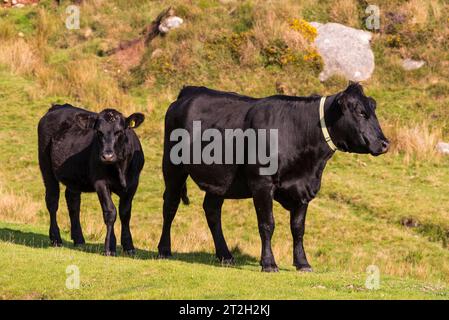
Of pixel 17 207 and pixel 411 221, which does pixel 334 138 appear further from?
pixel 17 207

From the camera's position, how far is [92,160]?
55.3 ft

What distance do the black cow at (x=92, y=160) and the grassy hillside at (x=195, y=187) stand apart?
28.7 inches

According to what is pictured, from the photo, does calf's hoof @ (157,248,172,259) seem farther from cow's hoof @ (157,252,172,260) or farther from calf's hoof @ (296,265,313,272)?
calf's hoof @ (296,265,313,272)

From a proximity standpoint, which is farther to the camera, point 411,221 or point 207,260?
point 411,221

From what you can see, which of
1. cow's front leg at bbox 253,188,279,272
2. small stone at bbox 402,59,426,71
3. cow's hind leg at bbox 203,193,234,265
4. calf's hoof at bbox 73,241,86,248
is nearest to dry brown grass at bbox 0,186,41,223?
calf's hoof at bbox 73,241,86,248

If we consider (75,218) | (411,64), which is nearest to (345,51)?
(411,64)

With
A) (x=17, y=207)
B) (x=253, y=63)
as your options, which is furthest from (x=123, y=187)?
(x=253, y=63)

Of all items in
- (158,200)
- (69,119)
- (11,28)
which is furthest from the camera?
(11,28)

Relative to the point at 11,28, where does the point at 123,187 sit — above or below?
below

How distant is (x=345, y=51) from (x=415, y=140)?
588 cm

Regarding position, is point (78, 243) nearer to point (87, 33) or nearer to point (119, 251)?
point (119, 251)

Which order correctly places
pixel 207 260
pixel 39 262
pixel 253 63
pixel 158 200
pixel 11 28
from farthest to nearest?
pixel 11 28, pixel 253 63, pixel 158 200, pixel 207 260, pixel 39 262

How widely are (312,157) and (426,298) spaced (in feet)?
10.1

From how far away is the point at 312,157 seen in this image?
14.7 m
